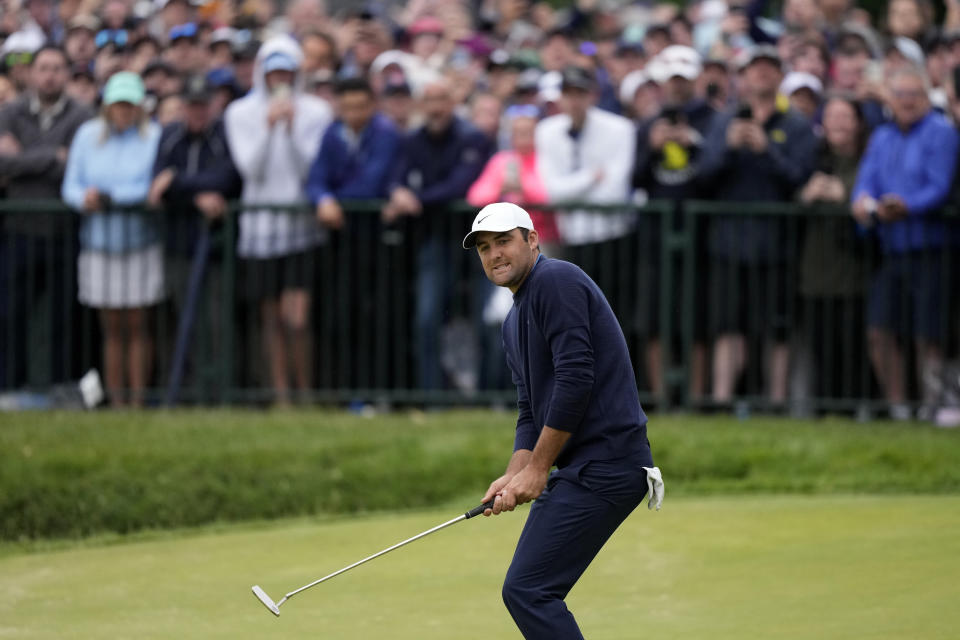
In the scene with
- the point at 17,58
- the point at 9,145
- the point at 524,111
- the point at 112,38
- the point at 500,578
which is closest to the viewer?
the point at 500,578

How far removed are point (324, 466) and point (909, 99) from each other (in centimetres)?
472

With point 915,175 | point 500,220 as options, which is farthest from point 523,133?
point 500,220

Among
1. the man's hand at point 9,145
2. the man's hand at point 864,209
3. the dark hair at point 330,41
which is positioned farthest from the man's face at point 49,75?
the man's hand at point 864,209

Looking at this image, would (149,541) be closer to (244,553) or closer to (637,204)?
(244,553)

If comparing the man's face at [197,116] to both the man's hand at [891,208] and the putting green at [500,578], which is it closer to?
the putting green at [500,578]

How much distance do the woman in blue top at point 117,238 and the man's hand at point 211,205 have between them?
0.42m

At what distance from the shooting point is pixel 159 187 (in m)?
11.3

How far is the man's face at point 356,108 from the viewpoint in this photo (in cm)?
1140

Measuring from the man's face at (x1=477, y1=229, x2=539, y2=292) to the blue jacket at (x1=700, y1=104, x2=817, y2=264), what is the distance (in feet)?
19.1

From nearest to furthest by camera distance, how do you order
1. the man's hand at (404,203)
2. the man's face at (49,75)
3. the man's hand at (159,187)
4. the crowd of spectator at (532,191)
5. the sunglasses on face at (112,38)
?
the crowd of spectator at (532,191)
the man's hand at (404,203)
the man's hand at (159,187)
the man's face at (49,75)
the sunglasses on face at (112,38)

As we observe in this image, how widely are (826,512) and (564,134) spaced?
3.85 metres

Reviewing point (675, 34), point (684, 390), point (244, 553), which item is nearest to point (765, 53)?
point (684, 390)

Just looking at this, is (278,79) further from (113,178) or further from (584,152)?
(584,152)

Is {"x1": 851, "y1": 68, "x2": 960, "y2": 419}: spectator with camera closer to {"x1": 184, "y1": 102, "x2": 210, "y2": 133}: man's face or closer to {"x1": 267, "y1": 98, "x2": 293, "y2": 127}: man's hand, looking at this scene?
{"x1": 267, "y1": 98, "x2": 293, "y2": 127}: man's hand
